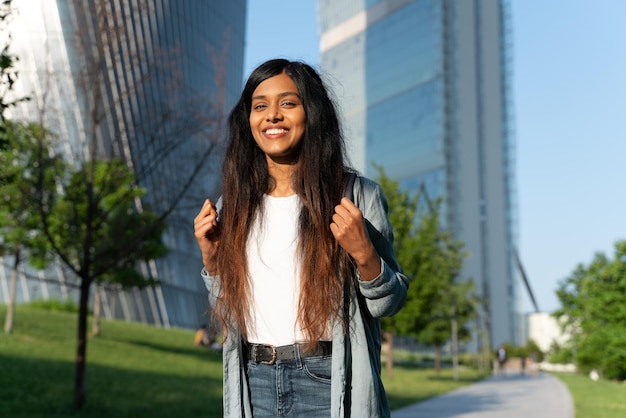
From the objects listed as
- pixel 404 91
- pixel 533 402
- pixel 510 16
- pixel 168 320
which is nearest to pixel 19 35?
pixel 168 320

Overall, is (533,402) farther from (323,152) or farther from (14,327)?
(323,152)

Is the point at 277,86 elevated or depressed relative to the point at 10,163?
depressed

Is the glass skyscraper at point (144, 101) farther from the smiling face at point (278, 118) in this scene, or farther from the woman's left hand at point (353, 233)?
the woman's left hand at point (353, 233)

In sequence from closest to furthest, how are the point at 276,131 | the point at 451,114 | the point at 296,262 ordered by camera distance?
the point at 296,262
the point at 276,131
the point at 451,114

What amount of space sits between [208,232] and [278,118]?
1.42ft

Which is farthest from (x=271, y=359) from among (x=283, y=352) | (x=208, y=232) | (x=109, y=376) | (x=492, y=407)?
(x=109, y=376)

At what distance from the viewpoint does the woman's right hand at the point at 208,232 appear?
2.95m

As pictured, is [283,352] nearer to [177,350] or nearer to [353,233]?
[353,233]

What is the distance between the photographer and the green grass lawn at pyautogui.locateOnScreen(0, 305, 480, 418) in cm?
1331

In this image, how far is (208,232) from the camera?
2.96m

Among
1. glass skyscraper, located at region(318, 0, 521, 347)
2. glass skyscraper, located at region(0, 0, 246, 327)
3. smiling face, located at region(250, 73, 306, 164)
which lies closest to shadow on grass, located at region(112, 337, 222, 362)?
glass skyscraper, located at region(0, 0, 246, 327)

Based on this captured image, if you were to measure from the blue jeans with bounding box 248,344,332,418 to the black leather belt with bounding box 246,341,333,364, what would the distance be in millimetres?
14

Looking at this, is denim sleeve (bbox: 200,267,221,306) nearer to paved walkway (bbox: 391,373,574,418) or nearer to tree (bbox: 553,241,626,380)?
paved walkway (bbox: 391,373,574,418)

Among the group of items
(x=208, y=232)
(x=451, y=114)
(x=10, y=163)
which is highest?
(x=451, y=114)
